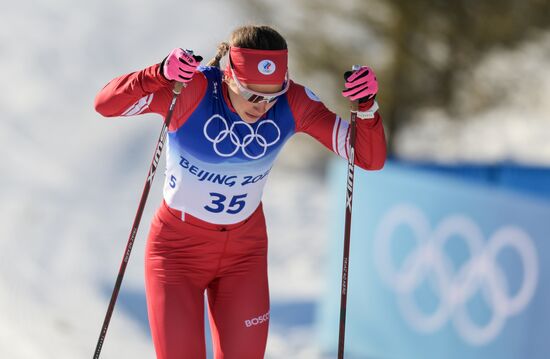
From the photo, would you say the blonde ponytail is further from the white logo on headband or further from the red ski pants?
the red ski pants

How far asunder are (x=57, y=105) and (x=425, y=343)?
14713 mm

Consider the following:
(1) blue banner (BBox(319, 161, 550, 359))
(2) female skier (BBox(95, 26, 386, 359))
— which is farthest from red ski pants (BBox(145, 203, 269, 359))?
(1) blue banner (BBox(319, 161, 550, 359))

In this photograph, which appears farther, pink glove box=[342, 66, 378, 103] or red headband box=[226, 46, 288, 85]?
pink glove box=[342, 66, 378, 103]

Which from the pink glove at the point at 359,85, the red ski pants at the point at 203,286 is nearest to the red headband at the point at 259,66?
the pink glove at the point at 359,85

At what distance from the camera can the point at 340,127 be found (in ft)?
14.5

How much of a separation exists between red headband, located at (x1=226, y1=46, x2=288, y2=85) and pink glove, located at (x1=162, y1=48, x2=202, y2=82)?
189 millimetres

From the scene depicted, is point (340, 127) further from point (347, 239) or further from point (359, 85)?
point (347, 239)

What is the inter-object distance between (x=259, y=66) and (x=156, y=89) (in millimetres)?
493

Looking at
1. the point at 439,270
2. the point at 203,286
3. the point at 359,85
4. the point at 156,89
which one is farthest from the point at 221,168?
the point at 439,270

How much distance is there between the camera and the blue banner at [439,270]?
6.41 meters

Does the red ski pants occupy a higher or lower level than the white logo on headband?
lower

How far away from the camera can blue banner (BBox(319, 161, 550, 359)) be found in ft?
21.0

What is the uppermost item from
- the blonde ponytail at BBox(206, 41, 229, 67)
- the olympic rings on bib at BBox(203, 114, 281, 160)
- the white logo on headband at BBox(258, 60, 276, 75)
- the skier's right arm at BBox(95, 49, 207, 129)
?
the blonde ponytail at BBox(206, 41, 229, 67)

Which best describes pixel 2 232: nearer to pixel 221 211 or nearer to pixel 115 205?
pixel 115 205
